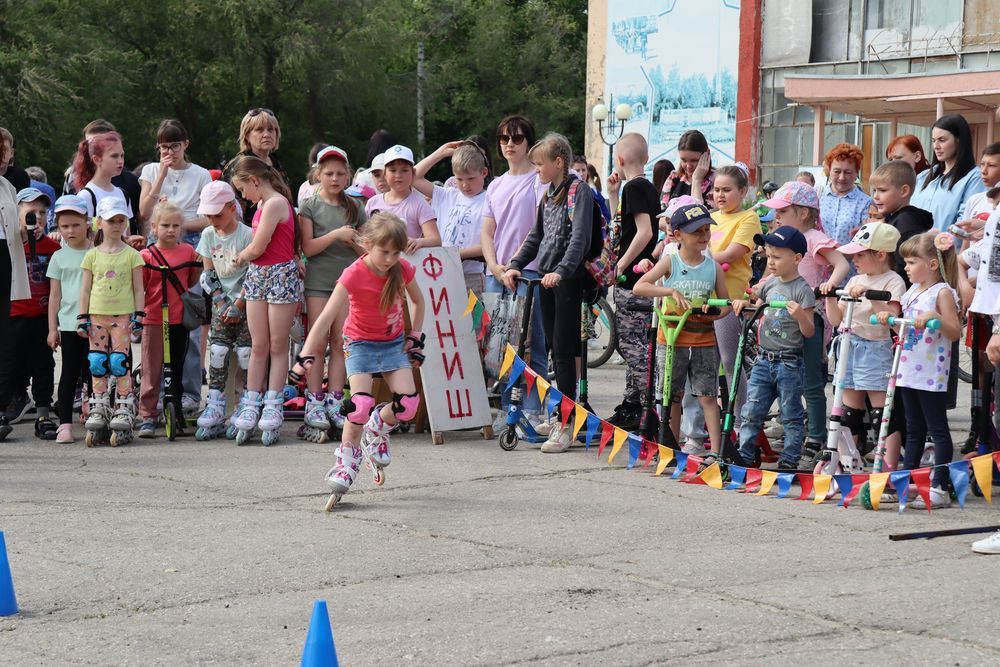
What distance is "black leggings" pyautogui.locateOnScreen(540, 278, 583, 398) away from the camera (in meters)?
9.28

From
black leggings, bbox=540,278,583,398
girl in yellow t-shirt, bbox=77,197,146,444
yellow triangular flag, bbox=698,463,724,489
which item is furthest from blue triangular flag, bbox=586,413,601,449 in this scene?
girl in yellow t-shirt, bbox=77,197,146,444

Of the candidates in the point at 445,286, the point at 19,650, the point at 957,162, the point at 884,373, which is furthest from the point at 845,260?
the point at 19,650

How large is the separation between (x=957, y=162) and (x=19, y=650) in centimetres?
684

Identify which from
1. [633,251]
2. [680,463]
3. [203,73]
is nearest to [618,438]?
[680,463]

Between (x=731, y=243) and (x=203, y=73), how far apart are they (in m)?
34.9

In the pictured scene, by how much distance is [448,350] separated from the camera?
32.4 feet

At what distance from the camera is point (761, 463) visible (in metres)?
A: 8.80

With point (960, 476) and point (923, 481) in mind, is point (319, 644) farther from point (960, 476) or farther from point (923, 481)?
point (960, 476)

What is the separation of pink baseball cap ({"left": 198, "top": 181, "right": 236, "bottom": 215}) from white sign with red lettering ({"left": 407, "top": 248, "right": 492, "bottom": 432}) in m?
1.42

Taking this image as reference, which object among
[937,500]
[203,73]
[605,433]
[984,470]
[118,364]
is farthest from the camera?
[203,73]

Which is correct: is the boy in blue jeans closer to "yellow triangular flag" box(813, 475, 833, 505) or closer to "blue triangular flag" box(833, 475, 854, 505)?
"yellow triangular flag" box(813, 475, 833, 505)

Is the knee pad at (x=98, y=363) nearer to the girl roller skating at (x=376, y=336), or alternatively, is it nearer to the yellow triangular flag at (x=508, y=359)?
the girl roller skating at (x=376, y=336)

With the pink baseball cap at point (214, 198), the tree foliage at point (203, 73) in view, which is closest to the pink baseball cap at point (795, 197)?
the pink baseball cap at point (214, 198)

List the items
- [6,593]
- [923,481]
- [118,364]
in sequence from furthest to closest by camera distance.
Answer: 1. [118,364]
2. [923,481]
3. [6,593]
